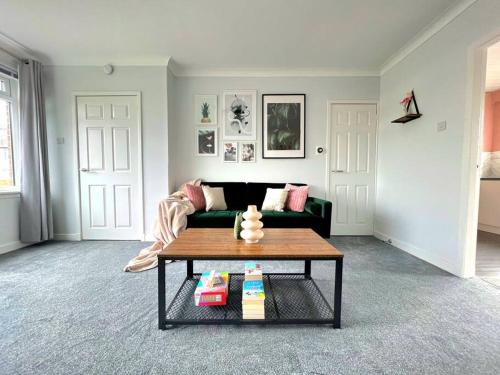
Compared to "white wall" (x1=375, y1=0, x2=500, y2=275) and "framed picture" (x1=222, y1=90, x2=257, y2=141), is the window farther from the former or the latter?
"white wall" (x1=375, y1=0, x2=500, y2=275)

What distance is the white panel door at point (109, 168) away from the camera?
3213 millimetres

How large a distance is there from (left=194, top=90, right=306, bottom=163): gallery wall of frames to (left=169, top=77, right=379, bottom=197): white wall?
0.21ft

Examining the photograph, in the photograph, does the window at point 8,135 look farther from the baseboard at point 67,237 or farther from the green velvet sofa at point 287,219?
the green velvet sofa at point 287,219

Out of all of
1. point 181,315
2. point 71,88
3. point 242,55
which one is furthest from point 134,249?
point 242,55

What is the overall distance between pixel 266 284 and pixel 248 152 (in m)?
2.16

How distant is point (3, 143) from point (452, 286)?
17.2 feet

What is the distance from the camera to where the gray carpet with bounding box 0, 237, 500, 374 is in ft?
3.67

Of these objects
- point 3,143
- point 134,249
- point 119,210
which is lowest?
point 134,249

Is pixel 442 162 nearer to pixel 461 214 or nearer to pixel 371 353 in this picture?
pixel 461 214

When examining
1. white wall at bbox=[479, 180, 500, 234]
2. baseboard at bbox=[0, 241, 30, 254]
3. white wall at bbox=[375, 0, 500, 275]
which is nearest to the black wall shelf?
white wall at bbox=[375, 0, 500, 275]

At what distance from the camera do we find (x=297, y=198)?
308cm

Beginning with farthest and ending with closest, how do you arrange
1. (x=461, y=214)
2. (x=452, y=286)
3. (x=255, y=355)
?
(x=461, y=214)
(x=452, y=286)
(x=255, y=355)

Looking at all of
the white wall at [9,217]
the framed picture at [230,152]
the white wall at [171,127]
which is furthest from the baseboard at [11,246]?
the framed picture at [230,152]

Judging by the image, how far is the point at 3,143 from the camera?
2908 millimetres
